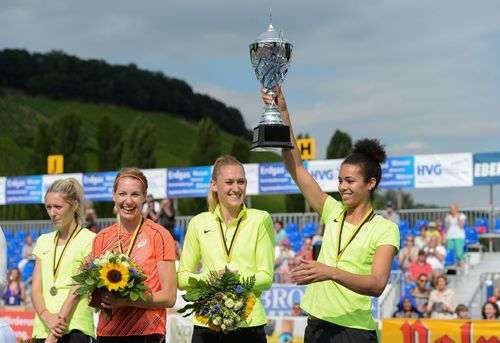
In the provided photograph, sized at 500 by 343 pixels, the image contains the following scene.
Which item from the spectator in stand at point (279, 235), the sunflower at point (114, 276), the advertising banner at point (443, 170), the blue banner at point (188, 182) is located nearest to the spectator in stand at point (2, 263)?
the sunflower at point (114, 276)

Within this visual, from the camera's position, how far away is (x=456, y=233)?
1925 cm

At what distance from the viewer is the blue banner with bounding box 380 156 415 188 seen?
22.8m

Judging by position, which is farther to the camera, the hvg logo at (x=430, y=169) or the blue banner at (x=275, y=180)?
the blue banner at (x=275, y=180)

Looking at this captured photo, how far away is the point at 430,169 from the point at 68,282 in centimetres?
1777

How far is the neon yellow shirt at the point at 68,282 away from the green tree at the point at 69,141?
173ft

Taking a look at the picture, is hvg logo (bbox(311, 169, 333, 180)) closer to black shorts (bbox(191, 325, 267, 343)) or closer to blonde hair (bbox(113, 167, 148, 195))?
black shorts (bbox(191, 325, 267, 343))

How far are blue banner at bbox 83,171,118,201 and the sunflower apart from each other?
80.1ft

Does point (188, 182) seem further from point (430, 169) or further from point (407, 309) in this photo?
point (407, 309)

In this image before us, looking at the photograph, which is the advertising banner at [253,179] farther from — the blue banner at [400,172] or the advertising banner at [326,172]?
the blue banner at [400,172]

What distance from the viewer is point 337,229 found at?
5078 millimetres

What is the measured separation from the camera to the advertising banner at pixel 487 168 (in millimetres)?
21500

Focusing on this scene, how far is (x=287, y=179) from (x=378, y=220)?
1988 cm

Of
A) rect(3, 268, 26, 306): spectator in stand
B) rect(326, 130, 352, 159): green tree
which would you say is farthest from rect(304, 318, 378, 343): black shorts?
rect(326, 130, 352, 159): green tree

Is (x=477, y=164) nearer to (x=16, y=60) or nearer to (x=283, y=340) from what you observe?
(x=283, y=340)
